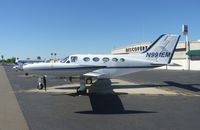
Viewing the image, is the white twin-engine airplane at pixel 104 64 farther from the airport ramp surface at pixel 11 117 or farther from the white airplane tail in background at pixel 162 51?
the airport ramp surface at pixel 11 117

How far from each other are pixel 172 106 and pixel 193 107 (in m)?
0.90

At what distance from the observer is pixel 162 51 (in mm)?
22422

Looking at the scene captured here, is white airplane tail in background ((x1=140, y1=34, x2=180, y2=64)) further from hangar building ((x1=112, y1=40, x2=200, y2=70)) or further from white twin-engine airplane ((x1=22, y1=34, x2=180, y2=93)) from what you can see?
hangar building ((x1=112, y1=40, x2=200, y2=70))

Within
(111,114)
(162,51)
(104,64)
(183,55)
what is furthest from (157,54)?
(183,55)

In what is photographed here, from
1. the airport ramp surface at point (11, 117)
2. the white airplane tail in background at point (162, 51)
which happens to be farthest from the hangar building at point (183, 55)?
the airport ramp surface at point (11, 117)

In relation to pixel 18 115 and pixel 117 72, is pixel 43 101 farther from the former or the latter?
pixel 117 72

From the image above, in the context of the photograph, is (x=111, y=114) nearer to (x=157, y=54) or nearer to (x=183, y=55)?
(x=157, y=54)

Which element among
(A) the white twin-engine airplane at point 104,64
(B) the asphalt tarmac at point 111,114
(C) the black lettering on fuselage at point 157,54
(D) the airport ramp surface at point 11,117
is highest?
(C) the black lettering on fuselage at point 157,54

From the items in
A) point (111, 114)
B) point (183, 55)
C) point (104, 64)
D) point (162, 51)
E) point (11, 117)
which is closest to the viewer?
point (11, 117)

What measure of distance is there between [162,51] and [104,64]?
471cm

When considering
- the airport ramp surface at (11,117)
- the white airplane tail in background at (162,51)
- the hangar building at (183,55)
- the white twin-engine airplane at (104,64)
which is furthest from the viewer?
the hangar building at (183,55)

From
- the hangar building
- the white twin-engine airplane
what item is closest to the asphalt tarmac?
the white twin-engine airplane

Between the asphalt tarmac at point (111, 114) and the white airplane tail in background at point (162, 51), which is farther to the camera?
the white airplane tail in background at point (162, 51)

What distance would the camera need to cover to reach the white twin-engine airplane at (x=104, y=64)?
1898cm
